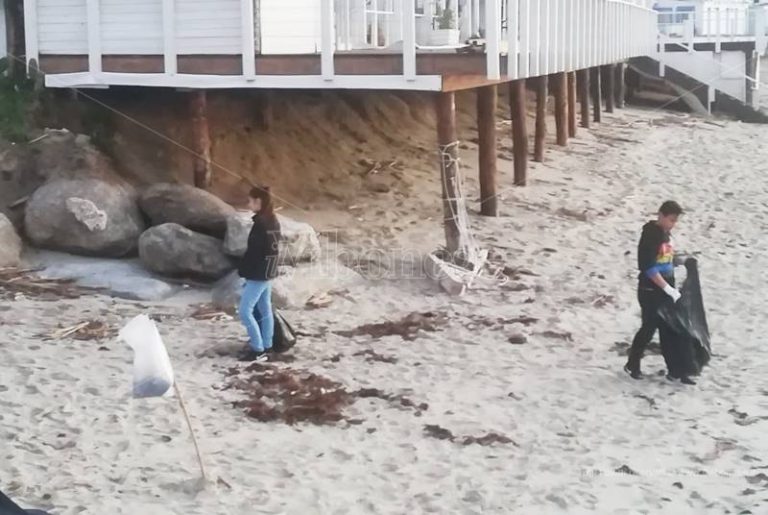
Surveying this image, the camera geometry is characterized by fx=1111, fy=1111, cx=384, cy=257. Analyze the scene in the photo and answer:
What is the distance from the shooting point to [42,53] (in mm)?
12688

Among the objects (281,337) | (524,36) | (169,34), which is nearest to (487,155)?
(524,36)

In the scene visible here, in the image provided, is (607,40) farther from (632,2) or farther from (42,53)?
(42,53)

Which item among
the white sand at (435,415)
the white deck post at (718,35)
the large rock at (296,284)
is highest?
the white deck post at (718,35)

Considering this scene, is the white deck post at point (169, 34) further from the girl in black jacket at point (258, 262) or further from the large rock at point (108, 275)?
the girl in black jacket at point (258, 262)

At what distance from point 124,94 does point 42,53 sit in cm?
125

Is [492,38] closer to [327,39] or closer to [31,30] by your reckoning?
[327,39]

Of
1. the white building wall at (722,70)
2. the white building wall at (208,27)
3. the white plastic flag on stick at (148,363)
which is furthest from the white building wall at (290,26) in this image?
the white building wall at (722,70)

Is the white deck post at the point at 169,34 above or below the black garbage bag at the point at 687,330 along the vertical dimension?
above

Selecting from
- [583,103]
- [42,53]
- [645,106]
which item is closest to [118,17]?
[42,53]

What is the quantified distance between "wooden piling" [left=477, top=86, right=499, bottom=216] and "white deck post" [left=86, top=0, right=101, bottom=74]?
4.71 meters

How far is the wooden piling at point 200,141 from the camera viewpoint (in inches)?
510

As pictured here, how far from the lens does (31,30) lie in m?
12.6

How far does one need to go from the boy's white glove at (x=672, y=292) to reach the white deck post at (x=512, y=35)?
3541 millimetres

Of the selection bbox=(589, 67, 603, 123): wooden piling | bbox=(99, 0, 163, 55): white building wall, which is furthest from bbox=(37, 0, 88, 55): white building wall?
bbox=(589, 67, 603, 123): wooden piling
